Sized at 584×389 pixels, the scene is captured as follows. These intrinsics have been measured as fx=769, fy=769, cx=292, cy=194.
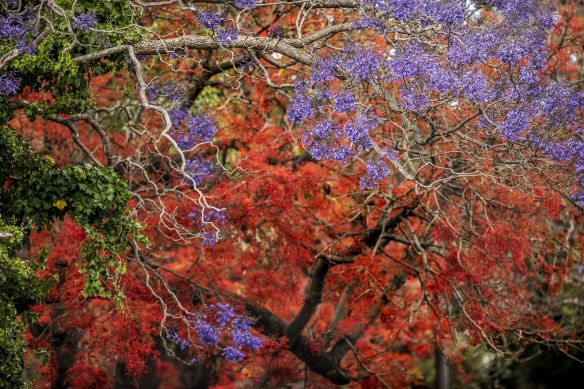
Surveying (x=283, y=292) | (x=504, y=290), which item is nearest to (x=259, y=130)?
(x=283, y=292)

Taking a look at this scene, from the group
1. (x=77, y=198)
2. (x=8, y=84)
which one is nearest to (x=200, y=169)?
(x=77, y=198)

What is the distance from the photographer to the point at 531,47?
8266mm

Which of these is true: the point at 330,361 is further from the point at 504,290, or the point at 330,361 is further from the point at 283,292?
the point at 504,290

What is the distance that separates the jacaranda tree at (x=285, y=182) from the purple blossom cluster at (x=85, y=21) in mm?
24

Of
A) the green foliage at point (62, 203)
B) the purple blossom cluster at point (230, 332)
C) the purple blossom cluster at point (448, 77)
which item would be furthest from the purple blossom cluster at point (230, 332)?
the purple blossom cluster at point (448, 77)

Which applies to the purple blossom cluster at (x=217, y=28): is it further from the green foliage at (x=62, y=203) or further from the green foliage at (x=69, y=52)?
the green foliage at (x=62, y=203)

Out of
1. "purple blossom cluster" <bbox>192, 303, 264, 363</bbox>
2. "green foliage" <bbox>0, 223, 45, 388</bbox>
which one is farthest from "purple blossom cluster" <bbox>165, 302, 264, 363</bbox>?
"green foliage" <bbox>0, 223, 45, 388</bbox>

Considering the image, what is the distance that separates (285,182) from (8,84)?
15.2 ft

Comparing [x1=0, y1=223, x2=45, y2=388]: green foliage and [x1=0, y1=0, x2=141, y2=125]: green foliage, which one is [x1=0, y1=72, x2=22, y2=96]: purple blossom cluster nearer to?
[x1=0, y1=0, x2=141, y2=125]: green foliage

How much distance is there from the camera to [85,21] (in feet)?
27.9

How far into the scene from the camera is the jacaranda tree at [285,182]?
8453mm

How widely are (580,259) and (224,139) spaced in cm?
620

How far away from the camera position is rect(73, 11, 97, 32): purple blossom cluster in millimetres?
8469

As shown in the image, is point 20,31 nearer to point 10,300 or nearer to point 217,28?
point 217,28
